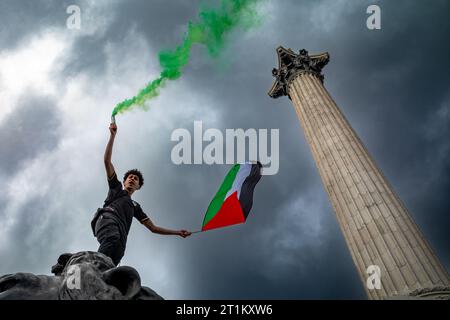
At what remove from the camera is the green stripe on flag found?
10714 millimetres

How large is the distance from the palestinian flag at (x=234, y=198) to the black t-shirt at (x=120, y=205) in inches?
163

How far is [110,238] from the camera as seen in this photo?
4.93 meters

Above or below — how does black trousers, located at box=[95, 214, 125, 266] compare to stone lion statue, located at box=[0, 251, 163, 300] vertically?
above

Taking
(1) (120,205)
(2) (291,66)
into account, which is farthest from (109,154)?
(2) (291,66)

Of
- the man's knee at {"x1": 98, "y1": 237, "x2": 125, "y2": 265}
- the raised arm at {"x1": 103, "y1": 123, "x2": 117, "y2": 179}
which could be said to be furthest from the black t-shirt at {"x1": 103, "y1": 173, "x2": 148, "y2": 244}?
the man's knee at {"x1": 98, "y1": 237, "x2": 125, "y2": 265}

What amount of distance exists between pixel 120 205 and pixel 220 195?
605 centimetres

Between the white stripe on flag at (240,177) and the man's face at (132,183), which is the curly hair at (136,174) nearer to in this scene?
the man's face at (132,183)

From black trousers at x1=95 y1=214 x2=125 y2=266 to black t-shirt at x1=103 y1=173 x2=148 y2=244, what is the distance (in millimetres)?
137

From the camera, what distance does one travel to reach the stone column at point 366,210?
920cm

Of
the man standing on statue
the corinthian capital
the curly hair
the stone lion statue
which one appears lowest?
the stone lion statue

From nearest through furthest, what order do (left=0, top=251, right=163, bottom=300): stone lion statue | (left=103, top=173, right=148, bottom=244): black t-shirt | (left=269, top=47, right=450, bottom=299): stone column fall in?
1. (left=0, top=251, right=163, bottom=300): stone lion statue
2. (left=103, top=173, right=148, bottom=244): black t-shirt
3. (left=269, top=47, right=450, bottom=299): stone column

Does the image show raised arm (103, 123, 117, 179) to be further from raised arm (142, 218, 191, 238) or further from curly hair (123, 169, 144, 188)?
raised arm (142, 218, 191, 238)

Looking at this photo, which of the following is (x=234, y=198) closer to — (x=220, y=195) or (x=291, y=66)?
(x=220, y=195)

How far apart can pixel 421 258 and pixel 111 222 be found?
28.4ft
